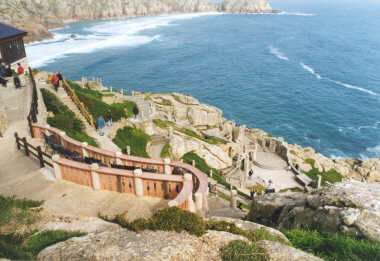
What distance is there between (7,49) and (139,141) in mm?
19766

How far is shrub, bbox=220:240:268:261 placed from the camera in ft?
28.0

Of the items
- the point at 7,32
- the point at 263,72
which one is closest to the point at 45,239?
the point at 7,32

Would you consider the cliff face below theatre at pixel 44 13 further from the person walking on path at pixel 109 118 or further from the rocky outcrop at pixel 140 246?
the rocky outcrop at pixel 140 246

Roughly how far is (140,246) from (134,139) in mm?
23291

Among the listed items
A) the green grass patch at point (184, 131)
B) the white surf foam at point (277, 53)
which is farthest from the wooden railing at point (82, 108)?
the white surf foam at point (277, 53)

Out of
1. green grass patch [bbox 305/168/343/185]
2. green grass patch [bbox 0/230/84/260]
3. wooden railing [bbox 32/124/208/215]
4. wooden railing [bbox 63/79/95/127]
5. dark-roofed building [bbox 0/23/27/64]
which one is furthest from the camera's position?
green grass patch [bbox 305/168/343/185]

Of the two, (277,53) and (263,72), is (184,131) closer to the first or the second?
(263,72)

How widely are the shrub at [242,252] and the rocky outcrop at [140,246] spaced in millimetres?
248

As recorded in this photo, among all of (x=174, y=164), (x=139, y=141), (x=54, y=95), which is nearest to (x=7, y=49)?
(x=54, y=95)

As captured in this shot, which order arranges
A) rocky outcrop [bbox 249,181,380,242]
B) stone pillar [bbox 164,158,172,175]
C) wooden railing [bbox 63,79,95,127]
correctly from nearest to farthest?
1. rocky outcrop [bbox 249,181,380,242]
2. stone pillar [bbox 164,158,172,175]
3. wooden railing [bbox 63,79,95,127]

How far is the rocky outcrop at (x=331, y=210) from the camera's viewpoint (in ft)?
34.6

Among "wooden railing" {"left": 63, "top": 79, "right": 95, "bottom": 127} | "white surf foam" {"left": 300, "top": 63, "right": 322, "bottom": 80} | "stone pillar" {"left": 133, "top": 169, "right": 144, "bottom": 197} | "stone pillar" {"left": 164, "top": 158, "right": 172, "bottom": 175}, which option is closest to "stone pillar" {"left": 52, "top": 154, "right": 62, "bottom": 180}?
"stone pillar" {"left": 133, "top": 169, "right": 144, "bottom": 197}

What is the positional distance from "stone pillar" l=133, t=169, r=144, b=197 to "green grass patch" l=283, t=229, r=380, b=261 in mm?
6236

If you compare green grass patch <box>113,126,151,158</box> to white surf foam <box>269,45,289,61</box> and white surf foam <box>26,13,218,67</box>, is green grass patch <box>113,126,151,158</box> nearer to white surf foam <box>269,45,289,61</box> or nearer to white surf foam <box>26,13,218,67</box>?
white surf foam <box>26,13,218,67</box>
